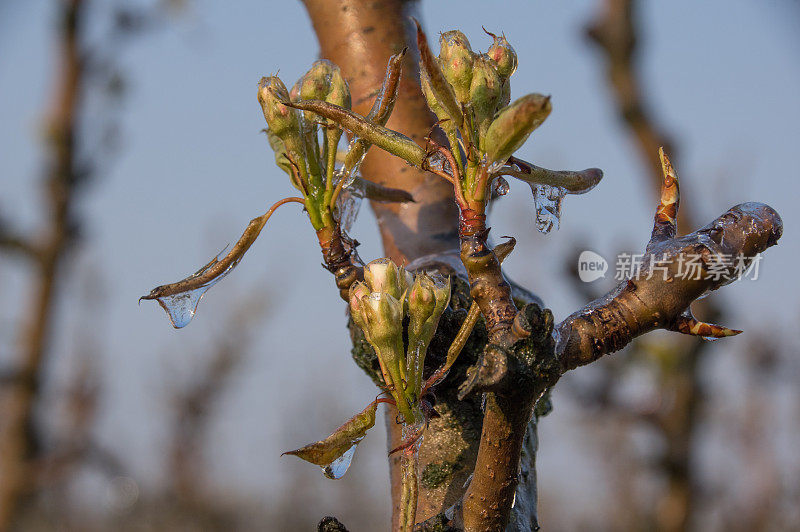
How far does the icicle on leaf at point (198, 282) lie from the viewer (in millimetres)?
774

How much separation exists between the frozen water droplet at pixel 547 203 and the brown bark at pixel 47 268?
3.59 metres

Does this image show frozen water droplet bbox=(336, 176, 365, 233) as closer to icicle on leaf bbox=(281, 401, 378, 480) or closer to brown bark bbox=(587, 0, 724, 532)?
icicle on leaf bbox=(281, 401, 378, 480)

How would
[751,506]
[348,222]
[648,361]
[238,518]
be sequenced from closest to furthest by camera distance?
1. [348,222]
2. [648,361]
3. [751,506]
4. [238,518]

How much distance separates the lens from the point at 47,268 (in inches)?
152

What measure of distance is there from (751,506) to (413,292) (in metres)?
10.2

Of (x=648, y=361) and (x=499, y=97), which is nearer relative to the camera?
(x=499, y=97)

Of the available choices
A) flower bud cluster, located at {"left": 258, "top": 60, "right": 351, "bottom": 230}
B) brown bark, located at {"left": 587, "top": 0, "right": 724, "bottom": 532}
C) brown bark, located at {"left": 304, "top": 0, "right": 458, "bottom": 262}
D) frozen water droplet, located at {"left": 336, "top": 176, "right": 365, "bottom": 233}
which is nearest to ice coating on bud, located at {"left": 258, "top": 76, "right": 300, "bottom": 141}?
flower bud cluster, located at {"left": 258, "top": 60, "right": 351, "bottom": 230}

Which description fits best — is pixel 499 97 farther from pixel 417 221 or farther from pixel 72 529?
pixel 72 529

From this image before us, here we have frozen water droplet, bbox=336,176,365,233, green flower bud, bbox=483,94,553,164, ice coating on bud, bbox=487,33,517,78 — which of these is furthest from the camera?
frozen water droplet, bbox=336,176,365,233

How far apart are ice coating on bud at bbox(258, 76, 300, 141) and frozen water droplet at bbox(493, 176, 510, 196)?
0.67ft

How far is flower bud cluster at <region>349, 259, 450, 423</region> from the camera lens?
658mm

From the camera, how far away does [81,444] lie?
4.18m

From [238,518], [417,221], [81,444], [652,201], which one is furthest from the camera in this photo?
[238,518]

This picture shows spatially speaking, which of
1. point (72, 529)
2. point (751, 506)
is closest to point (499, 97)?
point (751, 506)
